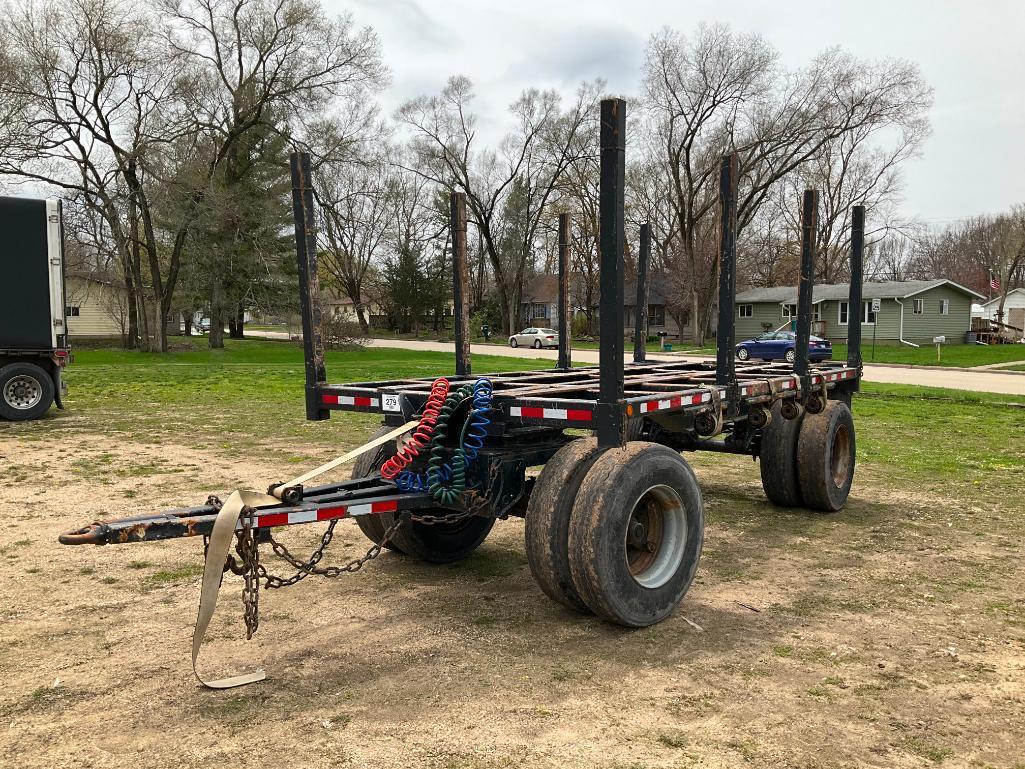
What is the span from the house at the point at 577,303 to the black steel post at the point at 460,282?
156ft

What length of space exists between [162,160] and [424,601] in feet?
104

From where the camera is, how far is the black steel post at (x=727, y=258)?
5.65 meters

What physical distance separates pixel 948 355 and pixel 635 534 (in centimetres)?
3696

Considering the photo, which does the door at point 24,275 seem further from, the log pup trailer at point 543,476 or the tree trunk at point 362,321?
the tree trunk at point 362,321

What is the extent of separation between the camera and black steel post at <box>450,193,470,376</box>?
6.87m

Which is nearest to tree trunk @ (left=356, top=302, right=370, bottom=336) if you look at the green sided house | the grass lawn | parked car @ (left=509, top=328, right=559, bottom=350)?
parked car @ (left=509, top=328, right=559, bottom=350)

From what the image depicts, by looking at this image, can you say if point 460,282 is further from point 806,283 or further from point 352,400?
point 806,283

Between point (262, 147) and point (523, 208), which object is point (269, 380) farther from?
point (523, 208)

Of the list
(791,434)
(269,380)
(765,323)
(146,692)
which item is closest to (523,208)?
(765,323)

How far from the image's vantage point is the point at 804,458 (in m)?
7.52

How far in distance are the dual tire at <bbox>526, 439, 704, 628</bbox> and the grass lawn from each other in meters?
28.2

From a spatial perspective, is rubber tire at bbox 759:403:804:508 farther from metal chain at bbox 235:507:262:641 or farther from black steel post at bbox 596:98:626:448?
metal chain at bbox 235:507:262:641

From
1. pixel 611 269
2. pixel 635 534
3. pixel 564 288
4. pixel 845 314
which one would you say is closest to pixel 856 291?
pixel 564 288

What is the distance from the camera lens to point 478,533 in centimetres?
627
